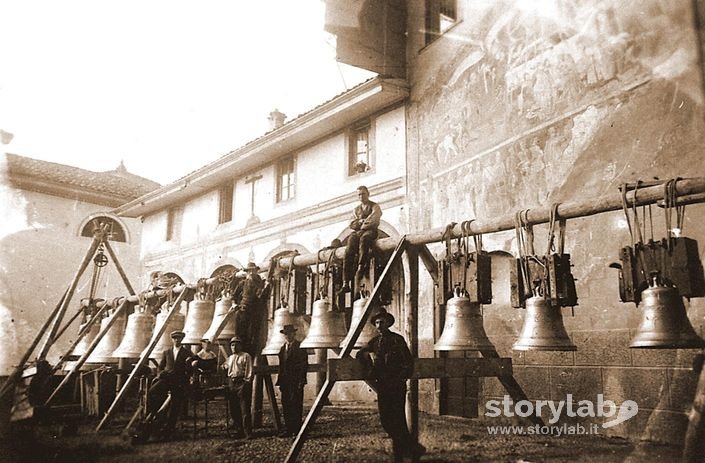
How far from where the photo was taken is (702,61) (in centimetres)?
693

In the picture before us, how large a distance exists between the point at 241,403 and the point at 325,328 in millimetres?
2294

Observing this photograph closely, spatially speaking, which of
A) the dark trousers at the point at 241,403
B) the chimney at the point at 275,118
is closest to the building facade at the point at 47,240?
the chimney at the point at 275,118

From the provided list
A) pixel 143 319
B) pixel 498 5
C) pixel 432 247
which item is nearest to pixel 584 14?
pixel 498 5

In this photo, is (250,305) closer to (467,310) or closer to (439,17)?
(467,310)

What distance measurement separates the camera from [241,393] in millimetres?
7918

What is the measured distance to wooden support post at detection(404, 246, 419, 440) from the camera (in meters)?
6.03

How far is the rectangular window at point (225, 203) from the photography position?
1800 centimetres

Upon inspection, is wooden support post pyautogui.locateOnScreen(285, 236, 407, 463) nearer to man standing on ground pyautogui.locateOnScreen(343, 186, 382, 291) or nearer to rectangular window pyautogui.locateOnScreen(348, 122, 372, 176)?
man standing on ground pyautogui.locateOnScreen(343, 186, 382, 291)

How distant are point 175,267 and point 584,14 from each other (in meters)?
15.8

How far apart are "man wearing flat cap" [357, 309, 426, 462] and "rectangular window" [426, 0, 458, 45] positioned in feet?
26.5

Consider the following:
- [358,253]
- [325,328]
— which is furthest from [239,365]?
[358,253]

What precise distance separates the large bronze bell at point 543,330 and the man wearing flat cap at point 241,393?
4465 mm

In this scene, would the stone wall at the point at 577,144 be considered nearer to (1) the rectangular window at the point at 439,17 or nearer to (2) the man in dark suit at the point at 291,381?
(1) the rectangular window at the point at 439,17

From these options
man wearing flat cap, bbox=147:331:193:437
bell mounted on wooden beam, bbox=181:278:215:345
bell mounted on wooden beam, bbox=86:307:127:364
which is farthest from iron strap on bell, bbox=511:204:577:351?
bell mounted on wooden beam, bbox=86:307:127:364
